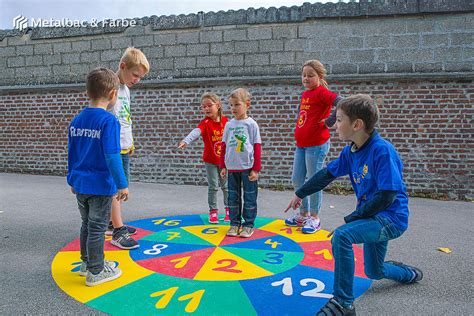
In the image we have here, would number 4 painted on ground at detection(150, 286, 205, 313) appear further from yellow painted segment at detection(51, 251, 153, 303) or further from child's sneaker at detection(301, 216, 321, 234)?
child's sneaker at detection(301, 216, 321, 234)

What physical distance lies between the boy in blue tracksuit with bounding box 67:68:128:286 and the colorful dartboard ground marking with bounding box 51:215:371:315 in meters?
0.28

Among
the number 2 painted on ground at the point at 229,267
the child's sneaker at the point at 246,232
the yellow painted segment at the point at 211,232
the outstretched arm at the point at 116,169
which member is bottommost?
the yellow painted segment at the point at 211,232

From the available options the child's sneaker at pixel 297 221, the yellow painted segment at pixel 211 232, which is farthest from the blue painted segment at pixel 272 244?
the child's sneaker at pixel 297 221

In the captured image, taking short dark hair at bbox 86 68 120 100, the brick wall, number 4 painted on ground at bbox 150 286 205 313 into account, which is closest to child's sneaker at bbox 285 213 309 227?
number 4 painted on ground at bbox 150 286 205 313

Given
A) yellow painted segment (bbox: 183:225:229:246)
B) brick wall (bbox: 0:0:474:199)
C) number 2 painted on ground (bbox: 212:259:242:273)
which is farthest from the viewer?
brick wall (bbox: 0:0:474:199)

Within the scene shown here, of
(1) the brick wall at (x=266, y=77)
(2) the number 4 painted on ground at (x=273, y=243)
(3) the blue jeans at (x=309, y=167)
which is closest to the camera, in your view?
(2) the number 4 painted on ground at (x=273, y=243)

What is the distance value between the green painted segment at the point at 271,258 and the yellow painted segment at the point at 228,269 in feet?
0.23

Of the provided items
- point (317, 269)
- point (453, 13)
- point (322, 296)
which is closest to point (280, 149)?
point (453, 13)

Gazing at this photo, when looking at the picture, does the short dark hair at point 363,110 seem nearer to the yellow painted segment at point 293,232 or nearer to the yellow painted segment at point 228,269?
the yellow painted segment at point 228,269

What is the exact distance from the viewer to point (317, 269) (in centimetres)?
325

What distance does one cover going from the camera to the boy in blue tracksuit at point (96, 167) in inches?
112

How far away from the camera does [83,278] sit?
306cm

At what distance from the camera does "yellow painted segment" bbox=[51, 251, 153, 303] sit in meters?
2.80

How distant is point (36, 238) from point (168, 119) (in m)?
4.19
